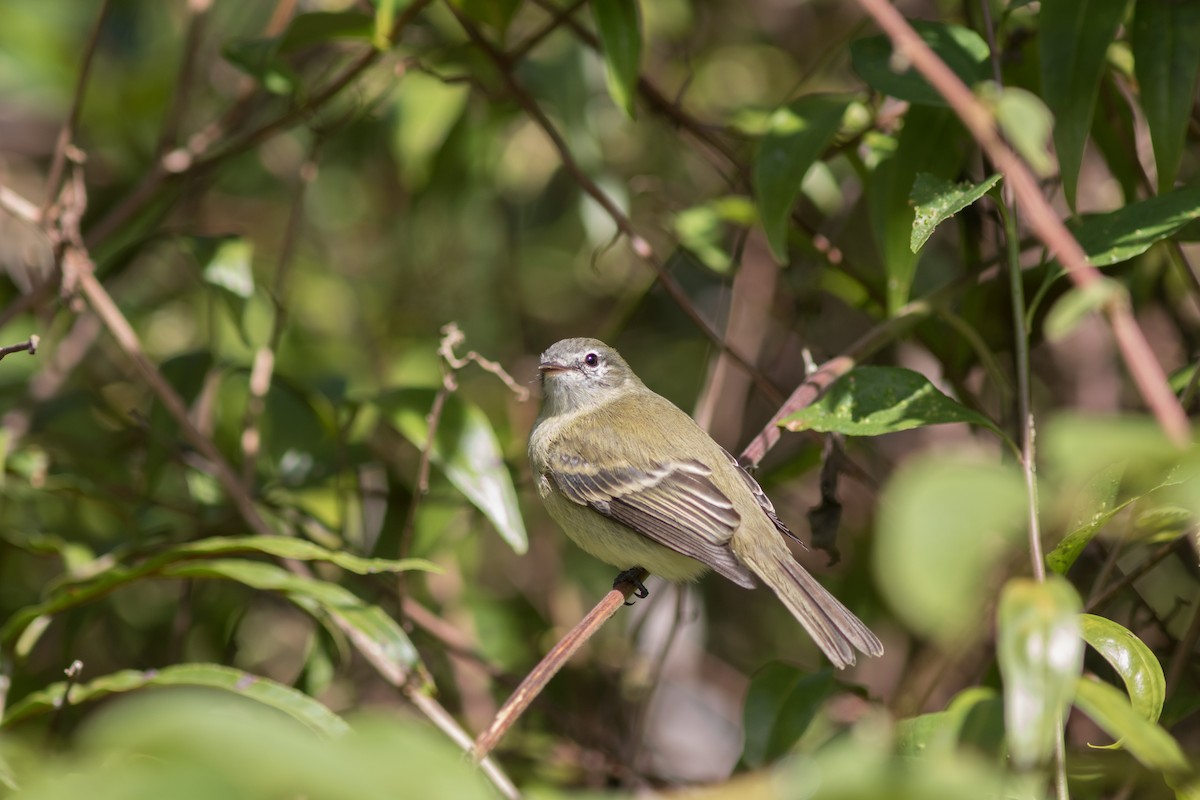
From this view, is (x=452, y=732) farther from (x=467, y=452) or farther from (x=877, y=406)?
(x=877, y=406)

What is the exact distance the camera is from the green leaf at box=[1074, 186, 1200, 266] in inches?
90.4

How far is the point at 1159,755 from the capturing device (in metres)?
1.29

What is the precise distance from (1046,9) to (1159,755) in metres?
1.75

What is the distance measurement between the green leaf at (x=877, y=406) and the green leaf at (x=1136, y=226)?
425mm

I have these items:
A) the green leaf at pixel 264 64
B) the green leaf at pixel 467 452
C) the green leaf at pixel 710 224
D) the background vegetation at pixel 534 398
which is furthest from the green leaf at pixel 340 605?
the green leaf at pixel 710 224

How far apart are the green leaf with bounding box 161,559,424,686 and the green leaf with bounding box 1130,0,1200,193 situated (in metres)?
1.93

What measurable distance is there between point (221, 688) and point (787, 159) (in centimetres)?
173

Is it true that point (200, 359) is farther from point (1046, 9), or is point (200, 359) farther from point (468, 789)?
point (468, 789)

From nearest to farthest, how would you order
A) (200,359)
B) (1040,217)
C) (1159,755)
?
(1159,755) < (1040,217) < (200,359)

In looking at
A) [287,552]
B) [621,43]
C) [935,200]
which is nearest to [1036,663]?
[935,200]

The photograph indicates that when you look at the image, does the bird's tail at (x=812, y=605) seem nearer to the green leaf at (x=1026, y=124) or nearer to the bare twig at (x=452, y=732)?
the bare twig at (x=452, y=732)

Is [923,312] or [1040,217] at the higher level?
[1040,217]

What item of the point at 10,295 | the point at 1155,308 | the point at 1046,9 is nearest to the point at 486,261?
the point at 10,295

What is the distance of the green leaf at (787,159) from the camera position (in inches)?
109
